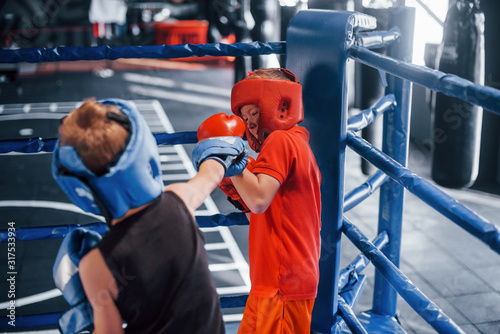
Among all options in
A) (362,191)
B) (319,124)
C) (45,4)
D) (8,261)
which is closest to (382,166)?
(319,124)

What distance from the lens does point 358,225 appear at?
12.4 ft

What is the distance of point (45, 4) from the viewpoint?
415 inches

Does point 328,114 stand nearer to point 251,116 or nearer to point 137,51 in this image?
point 251,116

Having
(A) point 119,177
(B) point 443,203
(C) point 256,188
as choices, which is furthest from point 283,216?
(A) point 119,177

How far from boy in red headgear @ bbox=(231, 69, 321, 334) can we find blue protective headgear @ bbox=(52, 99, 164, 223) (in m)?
0.38

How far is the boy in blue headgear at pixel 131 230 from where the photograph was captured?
3.05 ft

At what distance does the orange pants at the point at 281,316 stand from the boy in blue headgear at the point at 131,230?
13.9 inches

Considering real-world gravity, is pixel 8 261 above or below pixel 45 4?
below

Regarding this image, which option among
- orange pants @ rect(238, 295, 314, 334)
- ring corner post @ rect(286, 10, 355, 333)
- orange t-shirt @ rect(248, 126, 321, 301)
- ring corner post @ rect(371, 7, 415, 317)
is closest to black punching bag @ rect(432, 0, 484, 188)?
ring corner post @ rect(371, 7, 415, 317)

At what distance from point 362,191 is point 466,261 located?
1910mm

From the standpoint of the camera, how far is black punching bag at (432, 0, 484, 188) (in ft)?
8.70

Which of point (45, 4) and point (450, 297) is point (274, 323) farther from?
point (45, 4)

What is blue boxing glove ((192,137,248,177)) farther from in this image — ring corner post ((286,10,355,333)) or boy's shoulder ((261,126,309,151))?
ring corner post ((286,10,355,333))

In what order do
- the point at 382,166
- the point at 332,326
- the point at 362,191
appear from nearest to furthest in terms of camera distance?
the point at 382,166 → the point at 332,326 → the point at 362,191
